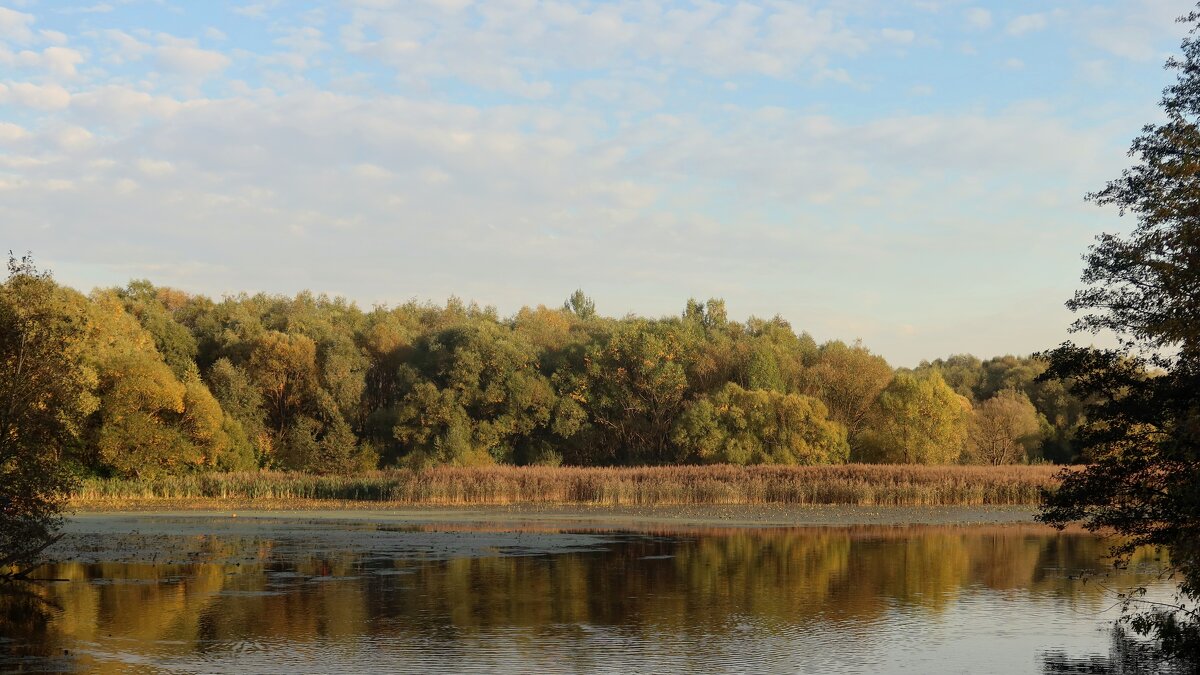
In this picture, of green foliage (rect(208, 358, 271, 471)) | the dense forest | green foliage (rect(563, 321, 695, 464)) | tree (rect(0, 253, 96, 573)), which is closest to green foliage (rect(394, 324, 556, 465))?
the dense forest

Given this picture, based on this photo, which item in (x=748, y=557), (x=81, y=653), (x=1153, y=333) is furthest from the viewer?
(x=748, y=557)

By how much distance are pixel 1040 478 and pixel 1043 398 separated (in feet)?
116

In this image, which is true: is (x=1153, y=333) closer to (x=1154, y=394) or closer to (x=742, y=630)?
(x=1154, y=394)

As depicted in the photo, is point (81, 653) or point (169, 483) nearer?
point (81, 653)

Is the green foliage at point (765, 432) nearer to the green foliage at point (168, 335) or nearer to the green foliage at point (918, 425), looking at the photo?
the green foliage at point (918, 425)

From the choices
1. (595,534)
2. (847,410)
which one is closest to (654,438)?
(847,410)

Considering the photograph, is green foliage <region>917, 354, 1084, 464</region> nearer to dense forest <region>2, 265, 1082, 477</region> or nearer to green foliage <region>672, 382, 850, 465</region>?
dense forest <region>2, 265, 1082, 477</region>

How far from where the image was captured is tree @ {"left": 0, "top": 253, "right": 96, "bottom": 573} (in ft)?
73.4

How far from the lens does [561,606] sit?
2158 centimetres

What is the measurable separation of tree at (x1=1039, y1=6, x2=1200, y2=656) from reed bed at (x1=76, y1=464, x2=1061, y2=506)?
3209cm

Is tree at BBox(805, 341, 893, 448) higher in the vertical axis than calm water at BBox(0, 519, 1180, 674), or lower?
higher

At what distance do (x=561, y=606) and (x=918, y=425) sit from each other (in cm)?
5048

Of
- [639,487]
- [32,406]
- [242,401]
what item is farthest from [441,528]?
[242,401]

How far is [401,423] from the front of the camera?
72.1 m
